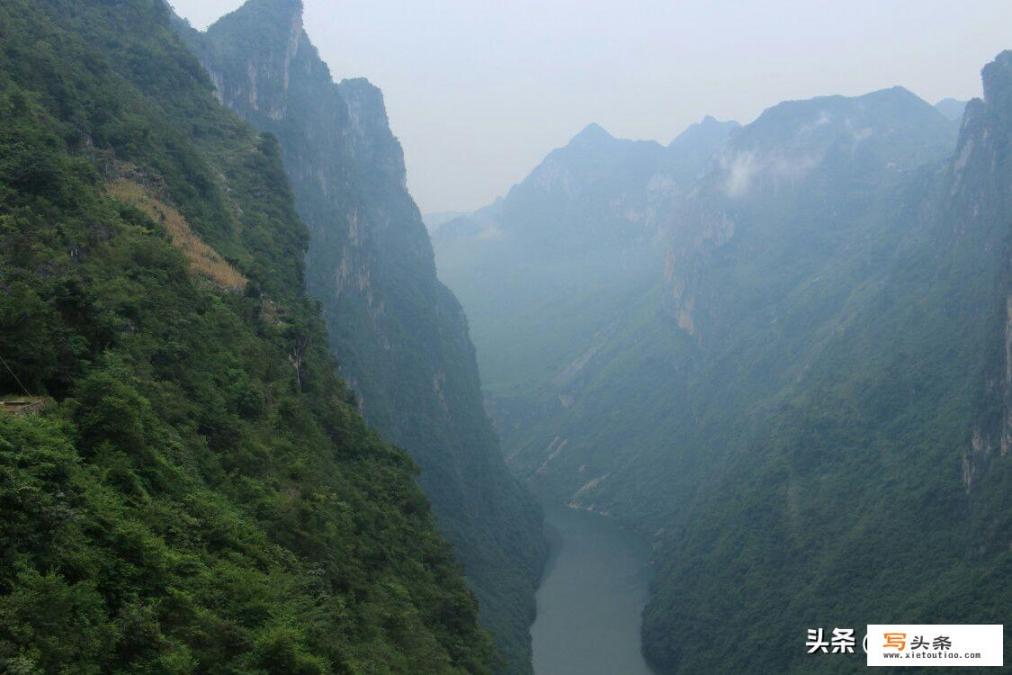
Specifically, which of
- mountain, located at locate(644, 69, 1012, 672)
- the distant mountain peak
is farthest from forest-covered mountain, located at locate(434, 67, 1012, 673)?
the distant mountain peak

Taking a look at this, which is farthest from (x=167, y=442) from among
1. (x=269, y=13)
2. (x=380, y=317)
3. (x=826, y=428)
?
(x=269, y=13)

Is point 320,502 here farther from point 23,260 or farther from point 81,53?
point 81,53

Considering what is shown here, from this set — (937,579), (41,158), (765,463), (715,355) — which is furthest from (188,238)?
(715,355)

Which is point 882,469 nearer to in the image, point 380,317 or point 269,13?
point 380,317

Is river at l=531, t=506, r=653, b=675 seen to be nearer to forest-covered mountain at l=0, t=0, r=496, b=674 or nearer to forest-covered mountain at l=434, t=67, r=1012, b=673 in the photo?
forest-covered mountain at l=434, t=67, r=1012, b=673

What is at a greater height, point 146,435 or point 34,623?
point 146,435

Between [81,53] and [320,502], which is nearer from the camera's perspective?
[320,502]

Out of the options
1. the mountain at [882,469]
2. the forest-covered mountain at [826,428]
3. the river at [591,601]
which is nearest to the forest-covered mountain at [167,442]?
the mountain at [882,469]
